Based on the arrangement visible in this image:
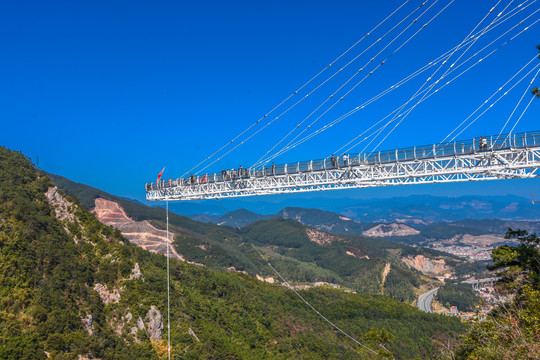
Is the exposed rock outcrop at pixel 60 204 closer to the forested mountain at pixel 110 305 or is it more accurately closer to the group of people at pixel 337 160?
the forested mountain at pixel 110 305

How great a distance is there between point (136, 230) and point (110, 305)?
234 ft

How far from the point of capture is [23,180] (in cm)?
3934

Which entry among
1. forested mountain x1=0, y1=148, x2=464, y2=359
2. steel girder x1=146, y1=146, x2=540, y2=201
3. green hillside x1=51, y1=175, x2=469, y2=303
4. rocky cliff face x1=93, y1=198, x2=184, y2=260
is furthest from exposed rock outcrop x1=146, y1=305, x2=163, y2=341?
green hillside x1=51, y1=175, x2=469, y2=303

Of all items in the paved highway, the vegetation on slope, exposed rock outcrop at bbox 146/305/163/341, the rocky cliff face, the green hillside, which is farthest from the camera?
the green hillside

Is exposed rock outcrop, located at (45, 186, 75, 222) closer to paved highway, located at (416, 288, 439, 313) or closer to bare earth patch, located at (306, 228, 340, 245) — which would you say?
paved highway, located at (416, 288, 439, 313)

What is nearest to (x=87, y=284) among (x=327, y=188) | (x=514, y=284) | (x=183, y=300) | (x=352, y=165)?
(x=183, y=300)

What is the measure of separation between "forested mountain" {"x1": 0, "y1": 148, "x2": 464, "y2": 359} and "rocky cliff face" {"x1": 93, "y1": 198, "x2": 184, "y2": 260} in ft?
143

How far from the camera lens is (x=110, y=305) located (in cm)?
3145

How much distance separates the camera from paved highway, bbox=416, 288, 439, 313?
94.5 metres

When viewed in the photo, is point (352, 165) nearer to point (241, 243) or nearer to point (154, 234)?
point (154, 234)

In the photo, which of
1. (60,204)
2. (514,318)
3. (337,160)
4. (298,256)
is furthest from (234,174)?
(298,256)

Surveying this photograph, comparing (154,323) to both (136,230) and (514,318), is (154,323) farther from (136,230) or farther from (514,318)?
(136,230)

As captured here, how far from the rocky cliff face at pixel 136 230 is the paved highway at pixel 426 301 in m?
61.3

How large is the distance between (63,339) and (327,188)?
67.8 feet
